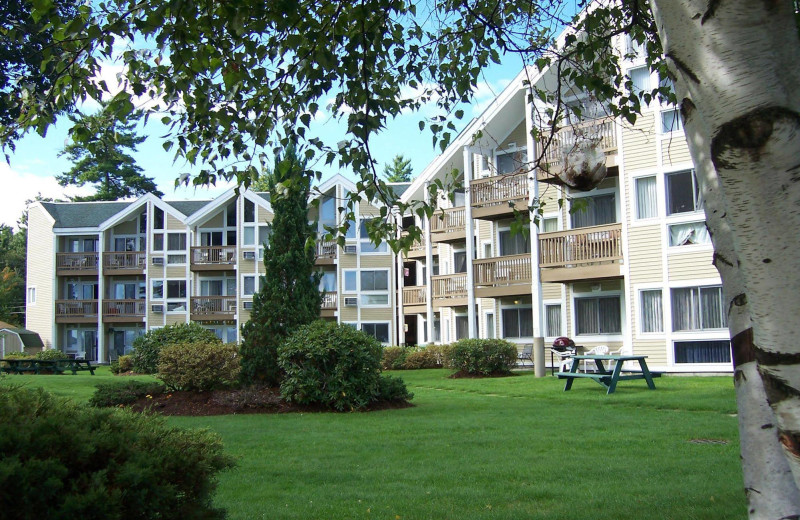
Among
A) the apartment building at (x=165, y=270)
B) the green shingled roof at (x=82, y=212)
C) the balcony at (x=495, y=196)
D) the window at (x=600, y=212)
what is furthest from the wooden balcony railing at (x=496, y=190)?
the green shingled roof at (x=82, y=212)

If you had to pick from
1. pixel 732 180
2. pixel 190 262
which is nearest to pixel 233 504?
pixel 732 180

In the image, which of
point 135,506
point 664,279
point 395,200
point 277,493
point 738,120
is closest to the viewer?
point 738,120

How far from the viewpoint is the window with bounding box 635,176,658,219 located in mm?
25075

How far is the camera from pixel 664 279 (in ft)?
81.0

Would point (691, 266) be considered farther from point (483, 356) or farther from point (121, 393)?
point (121, 393)

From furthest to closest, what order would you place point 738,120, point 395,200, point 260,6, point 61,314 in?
1. point 61,314
2. point 395,200
3. point 260,6
4. point 738,120

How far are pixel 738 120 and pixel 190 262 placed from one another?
161 ft

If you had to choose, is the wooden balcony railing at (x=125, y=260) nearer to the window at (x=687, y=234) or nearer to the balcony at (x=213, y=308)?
the balcony at (x=213, y=308)

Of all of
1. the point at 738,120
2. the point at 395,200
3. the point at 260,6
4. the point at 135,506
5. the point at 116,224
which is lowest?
the point at 135,506

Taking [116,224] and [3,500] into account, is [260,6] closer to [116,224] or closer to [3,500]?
[3,500]

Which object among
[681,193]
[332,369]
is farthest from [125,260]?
[332,369]

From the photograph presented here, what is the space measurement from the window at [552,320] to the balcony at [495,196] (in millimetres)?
3912

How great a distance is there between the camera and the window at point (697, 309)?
2377cm

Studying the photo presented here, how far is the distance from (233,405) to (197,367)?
67.4 inches
